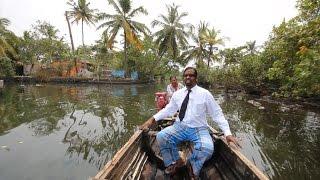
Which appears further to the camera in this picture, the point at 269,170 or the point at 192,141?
the point at 269,170

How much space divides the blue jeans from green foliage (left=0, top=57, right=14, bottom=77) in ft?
92.6

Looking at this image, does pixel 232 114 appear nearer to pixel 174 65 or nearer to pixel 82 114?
pixel 82 114

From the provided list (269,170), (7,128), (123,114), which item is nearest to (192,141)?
(269,170)

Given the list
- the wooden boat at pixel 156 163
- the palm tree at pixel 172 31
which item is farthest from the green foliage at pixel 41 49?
the wooden boat at pixel 156 163

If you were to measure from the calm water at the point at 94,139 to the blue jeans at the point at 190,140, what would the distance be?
2.32 metres

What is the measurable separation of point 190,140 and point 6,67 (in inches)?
1207

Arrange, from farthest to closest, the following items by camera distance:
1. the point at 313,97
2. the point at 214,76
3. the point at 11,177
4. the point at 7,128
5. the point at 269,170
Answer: the point at 214,76 → the point at 313,97 → the point at 7,128 → the point at 269,170 → the point at 11,177

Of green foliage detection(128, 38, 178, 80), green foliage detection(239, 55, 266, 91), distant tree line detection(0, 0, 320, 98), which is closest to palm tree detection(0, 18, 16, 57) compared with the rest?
distant tree line detection(0, 0, 320, 98)

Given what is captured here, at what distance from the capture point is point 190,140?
13.3 feet

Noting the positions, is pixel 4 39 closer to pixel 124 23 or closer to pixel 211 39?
pixel 124 23

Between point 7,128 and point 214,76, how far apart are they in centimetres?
2879

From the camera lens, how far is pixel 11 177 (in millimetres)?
5531

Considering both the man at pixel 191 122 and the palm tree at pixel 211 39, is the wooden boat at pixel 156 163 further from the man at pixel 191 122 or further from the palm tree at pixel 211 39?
the palm tree at pixel 211 39

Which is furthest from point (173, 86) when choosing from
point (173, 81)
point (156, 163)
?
point (156, 163)
